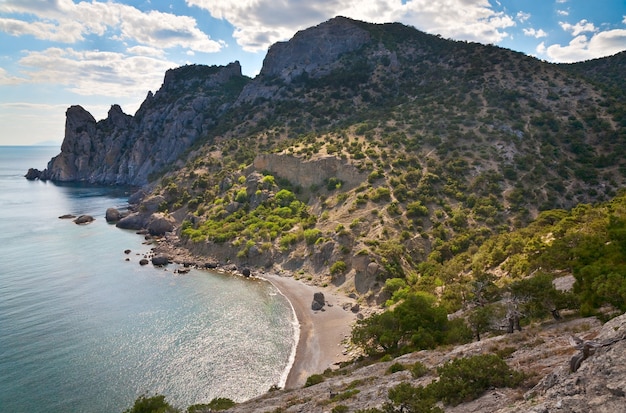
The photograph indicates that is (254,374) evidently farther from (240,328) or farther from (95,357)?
(95,357)

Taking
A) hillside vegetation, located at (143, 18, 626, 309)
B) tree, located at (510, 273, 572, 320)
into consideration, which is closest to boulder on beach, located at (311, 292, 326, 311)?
hillside vegetation, located at (143, 18, 626, 309)

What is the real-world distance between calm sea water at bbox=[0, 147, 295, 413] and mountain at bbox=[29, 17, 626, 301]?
13.5 metres

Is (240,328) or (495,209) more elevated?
(495,209)

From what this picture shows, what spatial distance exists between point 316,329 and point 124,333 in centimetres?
2311

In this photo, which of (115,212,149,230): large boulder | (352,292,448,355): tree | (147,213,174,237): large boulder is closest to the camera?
(352,292,448,355): tree

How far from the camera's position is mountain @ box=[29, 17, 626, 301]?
67812 mm

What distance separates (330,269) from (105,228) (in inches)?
2750

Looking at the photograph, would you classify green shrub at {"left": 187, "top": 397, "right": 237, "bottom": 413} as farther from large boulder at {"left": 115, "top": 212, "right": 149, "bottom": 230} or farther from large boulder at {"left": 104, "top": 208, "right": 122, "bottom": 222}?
large boulder at {"left": 104, "top": 208, "right": 122, "bottom": 222}

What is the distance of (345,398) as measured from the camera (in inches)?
1072

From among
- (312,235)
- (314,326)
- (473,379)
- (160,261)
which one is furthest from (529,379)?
(160,261)

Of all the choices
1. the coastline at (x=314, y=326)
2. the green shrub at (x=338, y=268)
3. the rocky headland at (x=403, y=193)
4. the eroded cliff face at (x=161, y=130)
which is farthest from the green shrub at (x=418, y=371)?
Result: the eroded cliff face at (x=161, y=130)

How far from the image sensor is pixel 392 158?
85.4 meters

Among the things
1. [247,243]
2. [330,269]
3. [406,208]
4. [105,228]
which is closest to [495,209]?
[406,208]

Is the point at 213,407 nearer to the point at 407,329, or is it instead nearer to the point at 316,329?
the point at 407,329
